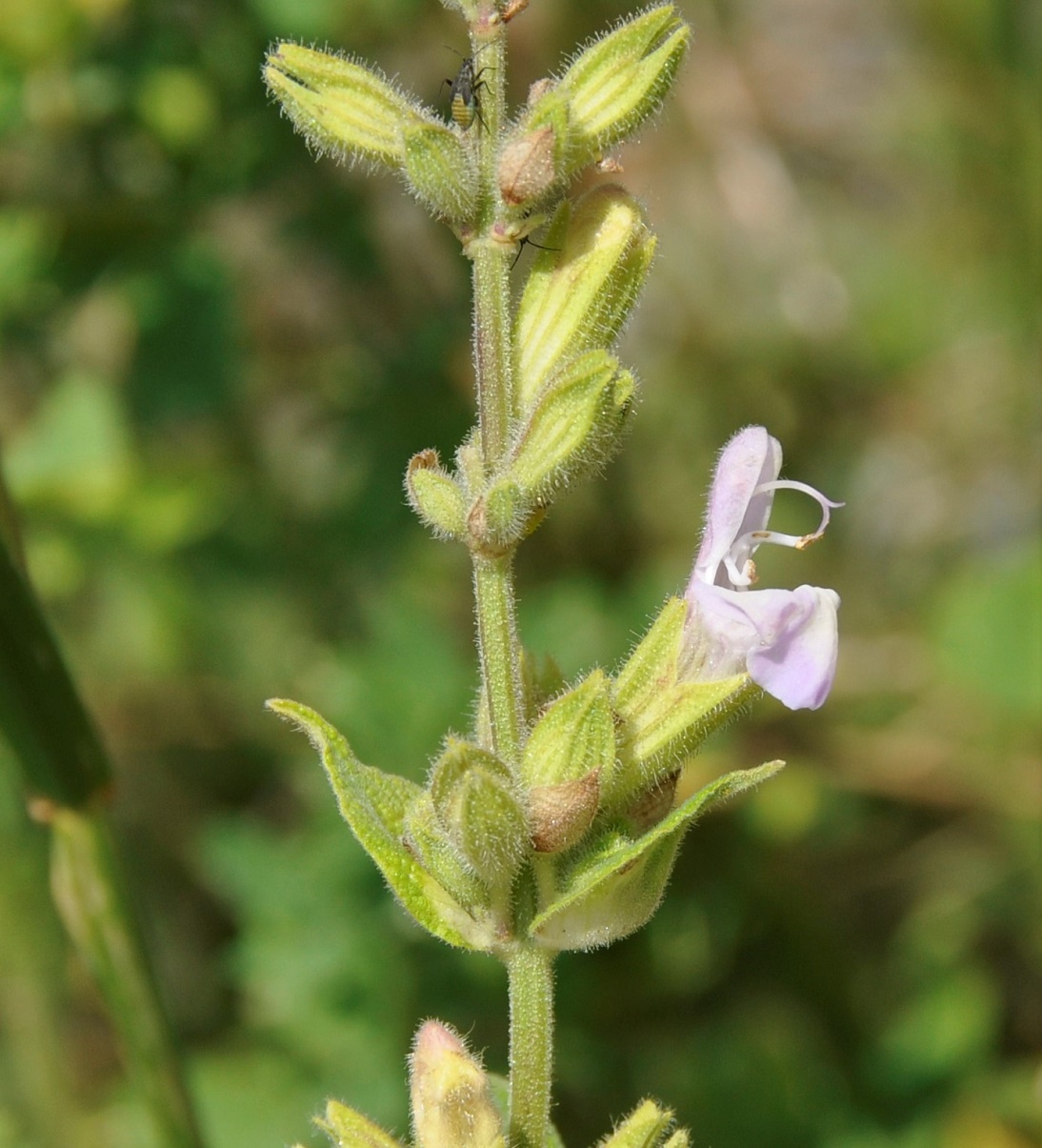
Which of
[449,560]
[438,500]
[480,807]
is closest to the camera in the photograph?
[480,807]

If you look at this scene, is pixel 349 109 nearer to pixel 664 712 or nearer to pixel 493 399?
pixel 493 399

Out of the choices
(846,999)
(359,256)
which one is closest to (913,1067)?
(846,999)

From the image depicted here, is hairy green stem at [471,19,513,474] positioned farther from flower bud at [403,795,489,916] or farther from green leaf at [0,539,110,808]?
green leaf at [0,539,110,808]

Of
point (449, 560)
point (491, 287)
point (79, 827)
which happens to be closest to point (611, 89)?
point (491, 287)

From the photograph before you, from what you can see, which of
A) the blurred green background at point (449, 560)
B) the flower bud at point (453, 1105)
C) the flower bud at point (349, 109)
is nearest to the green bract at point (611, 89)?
the flower bud at point (349, 109)

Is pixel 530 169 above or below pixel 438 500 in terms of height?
above

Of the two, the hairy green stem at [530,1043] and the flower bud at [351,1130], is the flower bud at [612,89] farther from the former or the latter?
the flower bud at [351,1130]

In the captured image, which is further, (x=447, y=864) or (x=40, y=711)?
(x=40, y=711)
